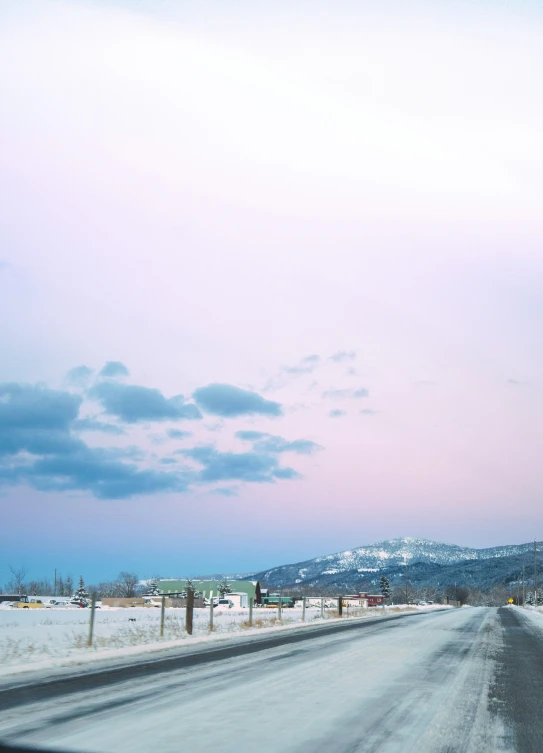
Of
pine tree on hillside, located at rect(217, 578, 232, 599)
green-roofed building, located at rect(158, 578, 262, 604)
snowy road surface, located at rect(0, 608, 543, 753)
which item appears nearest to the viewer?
snowy road surface, located at rect(0, 608, 543, 753)

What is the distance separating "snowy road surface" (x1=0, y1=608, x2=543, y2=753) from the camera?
7367 mm

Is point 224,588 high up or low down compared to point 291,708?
down

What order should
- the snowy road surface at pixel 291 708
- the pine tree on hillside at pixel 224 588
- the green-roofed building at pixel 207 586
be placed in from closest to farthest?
the snowy road surface at pixel 291 708
the pine tree on hillside at pixel 224 588
the green-roofed building at pixel 207 586

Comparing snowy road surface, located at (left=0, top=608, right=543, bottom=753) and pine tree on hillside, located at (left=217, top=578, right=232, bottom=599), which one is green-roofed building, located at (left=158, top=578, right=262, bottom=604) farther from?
snowy road surface, located at (left=0, top=608, right=543, bottom=753)

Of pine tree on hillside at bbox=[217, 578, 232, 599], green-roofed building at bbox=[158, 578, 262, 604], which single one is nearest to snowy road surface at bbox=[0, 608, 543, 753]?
pine tree on hillside at bbox=[217, 578, 232, 599]

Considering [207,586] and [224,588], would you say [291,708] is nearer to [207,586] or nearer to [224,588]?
[224,588]

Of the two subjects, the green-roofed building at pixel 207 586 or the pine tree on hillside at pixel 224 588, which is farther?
the green-roofed building at pixel 207 586

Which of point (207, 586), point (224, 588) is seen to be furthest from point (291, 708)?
point (207, 586)

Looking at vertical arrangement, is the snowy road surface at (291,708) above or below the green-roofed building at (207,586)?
above

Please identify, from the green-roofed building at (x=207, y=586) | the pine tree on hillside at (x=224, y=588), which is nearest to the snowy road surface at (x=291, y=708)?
the pine tree on hillside at (x=224, y=588)

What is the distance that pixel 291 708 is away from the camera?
9.42m

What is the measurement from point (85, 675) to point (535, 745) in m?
8.07

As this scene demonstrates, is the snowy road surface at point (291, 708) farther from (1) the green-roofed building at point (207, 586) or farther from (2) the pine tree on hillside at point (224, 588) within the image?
(1) the green-roofed building at point (207, 586)

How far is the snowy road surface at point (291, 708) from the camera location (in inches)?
290
